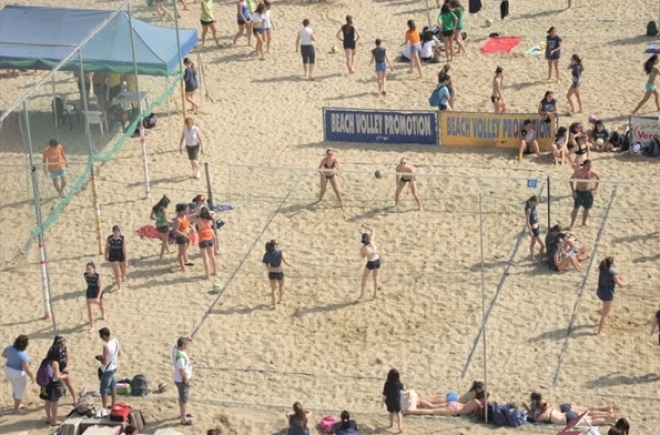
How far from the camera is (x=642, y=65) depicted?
34750mm

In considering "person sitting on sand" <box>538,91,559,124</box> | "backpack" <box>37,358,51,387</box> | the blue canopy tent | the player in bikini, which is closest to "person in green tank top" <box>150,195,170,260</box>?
the blue canopy tent

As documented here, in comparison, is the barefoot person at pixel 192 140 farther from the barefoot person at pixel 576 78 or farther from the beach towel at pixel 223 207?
the barefoot person at pixel 576 78

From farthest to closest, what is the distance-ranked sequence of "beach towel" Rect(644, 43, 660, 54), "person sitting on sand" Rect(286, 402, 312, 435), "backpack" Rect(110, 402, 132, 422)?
"beach towel" Rect(644, 43, 660, 54) < "backpack" Rect(110, 402, 132, 422) < "person sitting on sand" Rect(286, 402, 312, 435)

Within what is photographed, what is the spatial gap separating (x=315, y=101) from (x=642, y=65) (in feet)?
23.8

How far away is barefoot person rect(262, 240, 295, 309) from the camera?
25.6 metres

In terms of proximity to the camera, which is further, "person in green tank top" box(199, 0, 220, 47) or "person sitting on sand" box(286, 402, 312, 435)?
"person in green tank top" box(199, 0, 220, 47)

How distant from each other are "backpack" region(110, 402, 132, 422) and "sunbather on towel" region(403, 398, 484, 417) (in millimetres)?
4049

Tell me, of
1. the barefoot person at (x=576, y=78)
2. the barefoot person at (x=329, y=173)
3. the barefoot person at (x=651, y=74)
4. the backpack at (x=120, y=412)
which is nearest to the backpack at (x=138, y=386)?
the backpack at (x=120, y=412)

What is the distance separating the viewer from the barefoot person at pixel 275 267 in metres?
25.6

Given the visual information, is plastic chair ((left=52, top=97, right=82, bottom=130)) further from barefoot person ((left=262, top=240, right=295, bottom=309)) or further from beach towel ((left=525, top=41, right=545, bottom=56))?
beach towel ((left=525, top=41, right=545, bottom=56))

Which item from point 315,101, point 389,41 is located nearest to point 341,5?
point 389,41

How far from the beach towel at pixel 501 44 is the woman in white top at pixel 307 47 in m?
4.08

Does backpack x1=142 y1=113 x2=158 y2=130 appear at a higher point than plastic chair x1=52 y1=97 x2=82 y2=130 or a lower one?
lower

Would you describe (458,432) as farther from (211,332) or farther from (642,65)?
(642,65)
